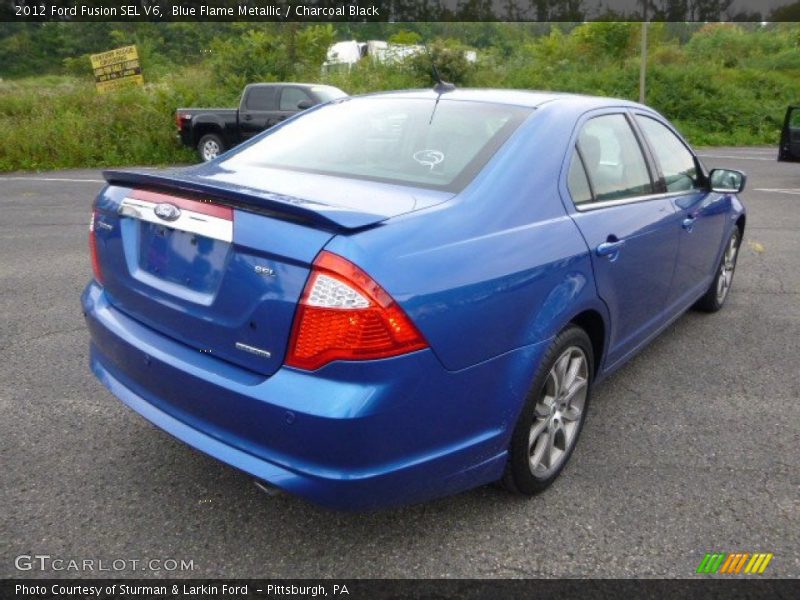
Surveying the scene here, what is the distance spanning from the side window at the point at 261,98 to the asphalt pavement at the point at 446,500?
10756mm

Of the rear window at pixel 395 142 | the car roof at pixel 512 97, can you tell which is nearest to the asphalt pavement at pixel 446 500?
the rear window at pixel 395 142

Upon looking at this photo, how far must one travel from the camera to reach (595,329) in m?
2.94

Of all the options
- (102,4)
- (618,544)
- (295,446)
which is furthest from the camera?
(102,4)

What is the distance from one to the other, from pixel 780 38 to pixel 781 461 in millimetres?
40788

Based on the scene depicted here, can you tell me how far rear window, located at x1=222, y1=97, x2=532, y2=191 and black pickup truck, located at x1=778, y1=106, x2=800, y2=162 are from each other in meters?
11.8

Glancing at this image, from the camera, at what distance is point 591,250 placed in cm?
271

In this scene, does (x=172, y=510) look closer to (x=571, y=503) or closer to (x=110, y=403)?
(x=110, y=403)

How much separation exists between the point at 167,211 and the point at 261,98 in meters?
12.6

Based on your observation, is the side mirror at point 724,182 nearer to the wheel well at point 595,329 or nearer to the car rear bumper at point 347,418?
the wheel well at point 595,329

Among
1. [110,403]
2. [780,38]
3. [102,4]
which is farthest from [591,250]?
[780,38]

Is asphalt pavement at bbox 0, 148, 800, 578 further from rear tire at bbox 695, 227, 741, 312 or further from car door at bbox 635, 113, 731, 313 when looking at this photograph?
rear tire at bbox 695, 227, 741, 312

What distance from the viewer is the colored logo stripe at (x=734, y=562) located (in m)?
2.31

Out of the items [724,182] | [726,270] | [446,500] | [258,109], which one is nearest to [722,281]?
[726,270]

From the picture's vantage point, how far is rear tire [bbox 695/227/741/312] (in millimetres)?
4820
